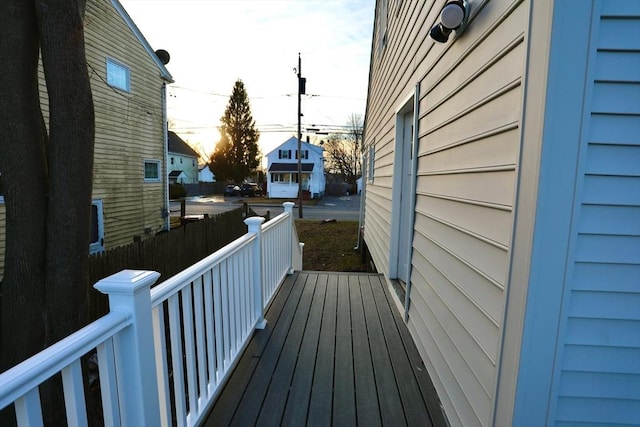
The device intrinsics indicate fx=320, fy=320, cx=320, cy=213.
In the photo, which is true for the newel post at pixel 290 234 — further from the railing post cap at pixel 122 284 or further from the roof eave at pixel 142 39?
the roof eave at pixel 142 39

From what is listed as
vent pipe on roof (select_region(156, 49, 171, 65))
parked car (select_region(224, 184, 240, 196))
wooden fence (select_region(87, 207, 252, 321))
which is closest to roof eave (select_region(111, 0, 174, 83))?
vent pipe on roof (select_region(156, 49, 171, 65))

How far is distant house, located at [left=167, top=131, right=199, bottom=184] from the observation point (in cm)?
3133

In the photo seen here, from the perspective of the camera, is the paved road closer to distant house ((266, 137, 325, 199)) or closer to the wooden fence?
distant house ((266, 137, 325, 199))

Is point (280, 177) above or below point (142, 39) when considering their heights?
below

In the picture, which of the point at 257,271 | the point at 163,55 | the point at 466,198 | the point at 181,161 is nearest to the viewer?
the point at 466,198

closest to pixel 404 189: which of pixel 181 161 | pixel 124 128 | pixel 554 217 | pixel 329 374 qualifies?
pixel 329 374

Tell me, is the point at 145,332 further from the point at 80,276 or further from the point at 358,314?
the point at 358,314

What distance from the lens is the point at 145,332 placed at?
45.8 inches

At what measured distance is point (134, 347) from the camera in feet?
3.69

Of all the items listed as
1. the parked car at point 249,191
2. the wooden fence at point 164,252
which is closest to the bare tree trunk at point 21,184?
the wooden fence at point 164,252

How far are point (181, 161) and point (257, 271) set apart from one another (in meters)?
35.3

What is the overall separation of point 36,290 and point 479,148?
2980 mm

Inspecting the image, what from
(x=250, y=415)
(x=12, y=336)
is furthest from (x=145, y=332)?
(x=12, y=336)

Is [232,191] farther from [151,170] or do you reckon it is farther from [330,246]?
[330,246]
